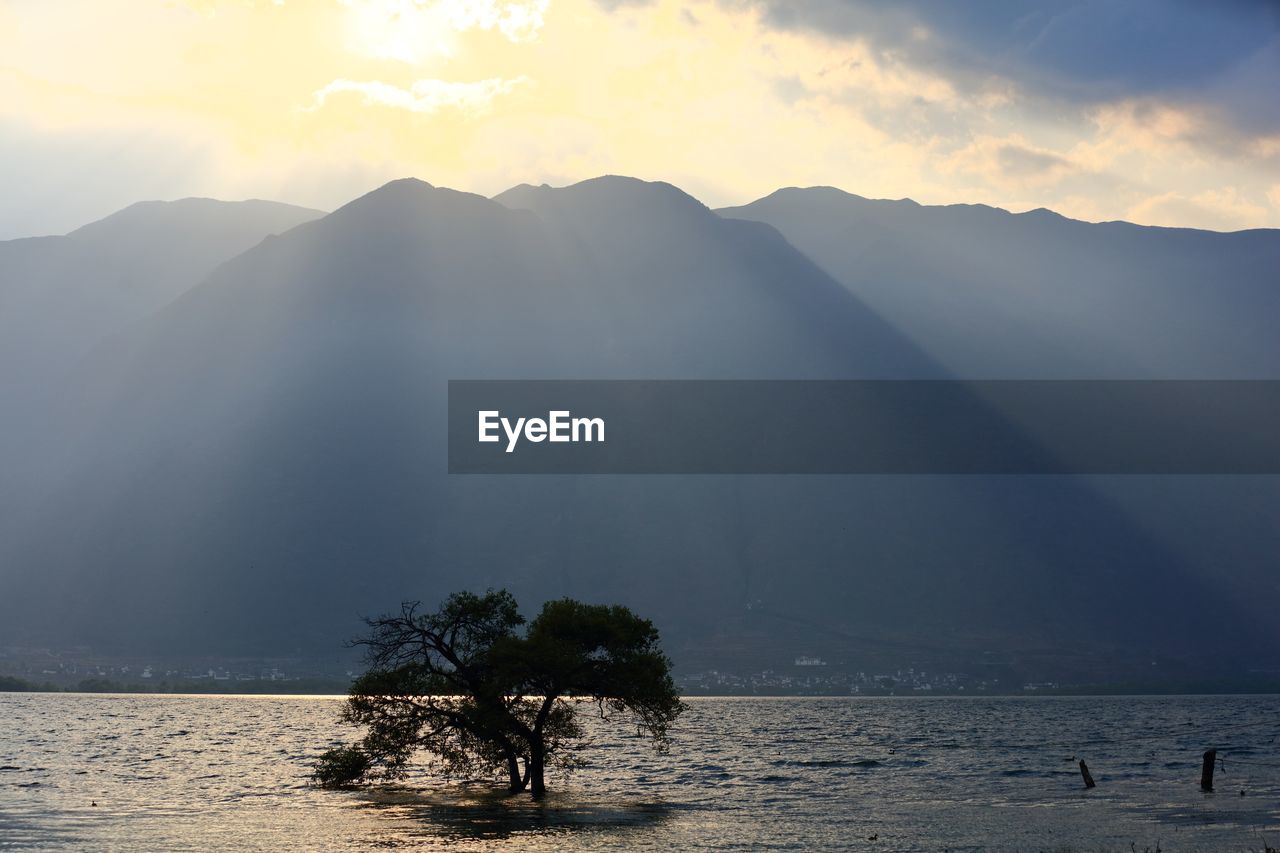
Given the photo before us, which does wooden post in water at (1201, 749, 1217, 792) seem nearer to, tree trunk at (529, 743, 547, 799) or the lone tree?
the lone tree

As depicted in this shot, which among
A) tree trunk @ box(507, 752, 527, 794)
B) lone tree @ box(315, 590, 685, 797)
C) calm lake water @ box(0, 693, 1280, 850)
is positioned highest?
lone tree @ box(315, 590, 685, 797)

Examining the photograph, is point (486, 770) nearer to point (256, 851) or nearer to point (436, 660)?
point (436, 660)

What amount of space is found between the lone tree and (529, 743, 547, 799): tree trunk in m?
0.08

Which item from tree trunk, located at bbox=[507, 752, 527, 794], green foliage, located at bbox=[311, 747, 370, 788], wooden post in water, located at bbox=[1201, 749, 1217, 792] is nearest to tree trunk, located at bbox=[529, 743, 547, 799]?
tree trunk, located at bbox=[507, 752, 527, 794]

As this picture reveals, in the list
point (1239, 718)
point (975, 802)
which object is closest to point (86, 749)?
point (975, 802)

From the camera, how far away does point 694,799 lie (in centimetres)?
7344

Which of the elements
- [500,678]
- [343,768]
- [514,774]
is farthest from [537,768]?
[343,768]

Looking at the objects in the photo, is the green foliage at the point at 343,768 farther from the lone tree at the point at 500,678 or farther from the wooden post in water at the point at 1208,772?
the wooden post in water at the point at 1208,772

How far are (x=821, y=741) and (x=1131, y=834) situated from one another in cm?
8485

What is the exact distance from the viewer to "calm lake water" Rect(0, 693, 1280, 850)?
54.2 meters

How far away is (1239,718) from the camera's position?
191 metres

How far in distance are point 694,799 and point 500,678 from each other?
15124 millimetres

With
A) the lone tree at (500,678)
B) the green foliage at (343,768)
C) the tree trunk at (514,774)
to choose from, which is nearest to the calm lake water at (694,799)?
the green foliage at (343,768)

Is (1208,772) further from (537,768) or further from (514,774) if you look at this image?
(514,774)
